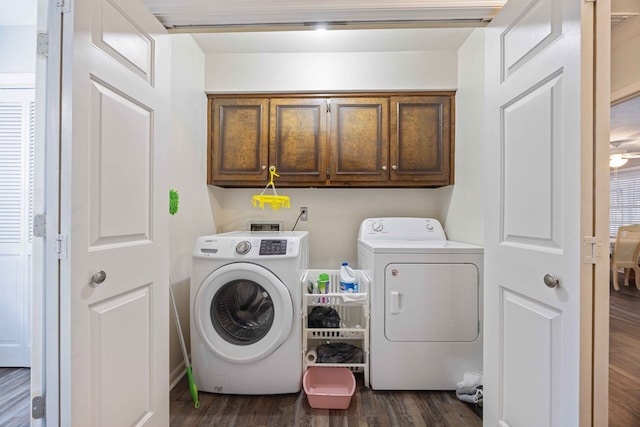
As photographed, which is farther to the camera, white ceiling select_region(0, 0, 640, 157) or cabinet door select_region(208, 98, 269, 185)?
cabinet door select_region(208, 98, 269, 185)

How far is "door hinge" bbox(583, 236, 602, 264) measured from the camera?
30.7 inches

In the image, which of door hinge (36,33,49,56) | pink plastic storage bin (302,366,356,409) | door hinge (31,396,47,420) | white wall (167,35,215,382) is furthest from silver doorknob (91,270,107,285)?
pink plastic storage bin (302,366,356,409)

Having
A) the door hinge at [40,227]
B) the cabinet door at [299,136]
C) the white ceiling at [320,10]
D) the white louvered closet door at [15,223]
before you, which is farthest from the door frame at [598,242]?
the white louvered closet door at [15,223]

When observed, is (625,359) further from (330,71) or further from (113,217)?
(330,71)

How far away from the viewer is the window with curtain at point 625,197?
93cm

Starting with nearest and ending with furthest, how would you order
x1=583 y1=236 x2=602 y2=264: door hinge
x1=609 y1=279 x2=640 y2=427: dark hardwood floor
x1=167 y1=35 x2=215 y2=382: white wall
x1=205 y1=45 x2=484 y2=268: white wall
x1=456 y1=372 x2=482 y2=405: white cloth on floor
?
x1=583 y1=236 x2=602 y2=264: door hinge, x1=609 y1=279 x2=640 y2=427: dark hardwood floor, x1=456 y1=372 x2=482 y2=405: white cloth on floor, x1=167 y1=35 x2=215 y2=382: white wall, x1=205 y1=45 x2=484 y2=268: white wall

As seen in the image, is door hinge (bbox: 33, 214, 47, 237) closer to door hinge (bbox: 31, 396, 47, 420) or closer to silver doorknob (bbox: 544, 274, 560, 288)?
door hinge (bbox: 31, 396, 47, 420)

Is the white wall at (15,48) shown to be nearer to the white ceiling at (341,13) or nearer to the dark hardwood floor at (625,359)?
the white ceiling at (341,13)

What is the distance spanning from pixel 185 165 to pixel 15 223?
48.5 inches

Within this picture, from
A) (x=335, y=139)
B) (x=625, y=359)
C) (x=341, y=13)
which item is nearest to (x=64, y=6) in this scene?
(x=341, y=13)

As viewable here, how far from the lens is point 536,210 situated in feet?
3.14

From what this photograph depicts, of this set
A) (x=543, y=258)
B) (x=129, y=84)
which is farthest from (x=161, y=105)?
(x=543, y=258)

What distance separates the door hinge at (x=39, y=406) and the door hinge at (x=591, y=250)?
159 cm

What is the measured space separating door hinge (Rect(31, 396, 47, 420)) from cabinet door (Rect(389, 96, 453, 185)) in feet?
7.31
